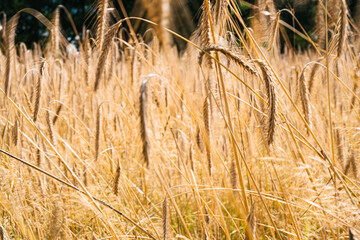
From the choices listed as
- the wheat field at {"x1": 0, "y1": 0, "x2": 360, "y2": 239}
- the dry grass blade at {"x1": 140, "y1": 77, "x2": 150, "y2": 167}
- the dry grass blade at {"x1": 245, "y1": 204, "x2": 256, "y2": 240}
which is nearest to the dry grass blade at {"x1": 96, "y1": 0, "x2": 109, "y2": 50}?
the wheat field at {"x1": 0, "y1": 0, "x2": 360, "y2": 239}

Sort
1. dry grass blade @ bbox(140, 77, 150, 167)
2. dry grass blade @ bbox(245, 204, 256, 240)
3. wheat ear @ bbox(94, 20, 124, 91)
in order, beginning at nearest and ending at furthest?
dry grass blade @ bbox(140, 77, 150, 167) → dry grass blade @ bbox(245, 204, 256, 240) → wheat ear @ bbox(94, 20, 124, 91)

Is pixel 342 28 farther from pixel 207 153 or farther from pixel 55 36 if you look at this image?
pixel 55 36

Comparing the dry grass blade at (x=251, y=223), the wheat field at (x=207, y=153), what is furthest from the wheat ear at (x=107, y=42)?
the dry grass blade at (x=251, y=223)

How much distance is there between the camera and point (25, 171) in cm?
129

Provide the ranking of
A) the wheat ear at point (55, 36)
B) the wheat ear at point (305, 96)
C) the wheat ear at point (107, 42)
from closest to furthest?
the wheat ear at point (107, 42) → the wheat ear at point (305, 96) → the wheat ear at point (55, 36)

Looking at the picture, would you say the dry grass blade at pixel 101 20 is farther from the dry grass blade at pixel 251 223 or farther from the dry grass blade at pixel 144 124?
the dry grass blade at pixel 251 223

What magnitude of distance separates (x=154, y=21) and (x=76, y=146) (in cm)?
120

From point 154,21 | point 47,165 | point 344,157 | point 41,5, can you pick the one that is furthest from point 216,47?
point 41,5

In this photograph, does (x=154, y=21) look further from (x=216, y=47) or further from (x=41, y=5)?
(x=41, y=5)

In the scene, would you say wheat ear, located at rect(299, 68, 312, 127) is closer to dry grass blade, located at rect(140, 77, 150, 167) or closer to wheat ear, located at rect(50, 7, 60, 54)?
dry grass blade, located at rect(140, 77, 150, 167)

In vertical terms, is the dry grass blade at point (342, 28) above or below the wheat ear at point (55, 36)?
below

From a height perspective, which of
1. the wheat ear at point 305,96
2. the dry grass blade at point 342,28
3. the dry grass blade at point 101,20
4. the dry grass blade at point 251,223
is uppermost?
the dry grass blade at point 101,20

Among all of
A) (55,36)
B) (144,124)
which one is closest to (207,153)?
(144,124)

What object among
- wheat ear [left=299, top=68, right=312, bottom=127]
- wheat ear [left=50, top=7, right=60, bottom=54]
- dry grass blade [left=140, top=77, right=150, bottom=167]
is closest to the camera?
dry grass blade [left=140, top=77, right=150, bottom=167]
